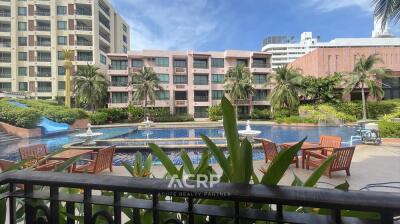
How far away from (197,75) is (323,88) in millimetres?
18657

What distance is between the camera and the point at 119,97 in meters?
39.1

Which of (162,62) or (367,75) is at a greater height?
(162,62)

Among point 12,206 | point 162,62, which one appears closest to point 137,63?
point 162,62

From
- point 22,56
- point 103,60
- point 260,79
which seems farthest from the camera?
point 103,60

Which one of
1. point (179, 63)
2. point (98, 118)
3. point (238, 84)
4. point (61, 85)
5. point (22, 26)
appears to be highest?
point (22, 26)

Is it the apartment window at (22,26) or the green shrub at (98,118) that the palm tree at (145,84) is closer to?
the green shrub at (98,118)

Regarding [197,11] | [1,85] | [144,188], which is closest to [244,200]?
[144,188]

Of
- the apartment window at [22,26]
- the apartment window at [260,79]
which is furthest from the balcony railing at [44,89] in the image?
the apartment window at [260,79]

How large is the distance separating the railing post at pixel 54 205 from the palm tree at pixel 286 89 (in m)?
32.8

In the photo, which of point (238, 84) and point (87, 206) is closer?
point (87, 206)

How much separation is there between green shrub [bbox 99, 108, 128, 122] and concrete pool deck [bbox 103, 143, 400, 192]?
2717cm

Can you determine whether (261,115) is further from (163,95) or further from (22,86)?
(22,86)

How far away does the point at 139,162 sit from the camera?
189cm

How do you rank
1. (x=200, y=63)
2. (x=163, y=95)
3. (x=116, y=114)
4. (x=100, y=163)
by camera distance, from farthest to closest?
(x=200, y=63)
(x=163, y=95)
(x=116, y=114)
(x=100, y=163)
